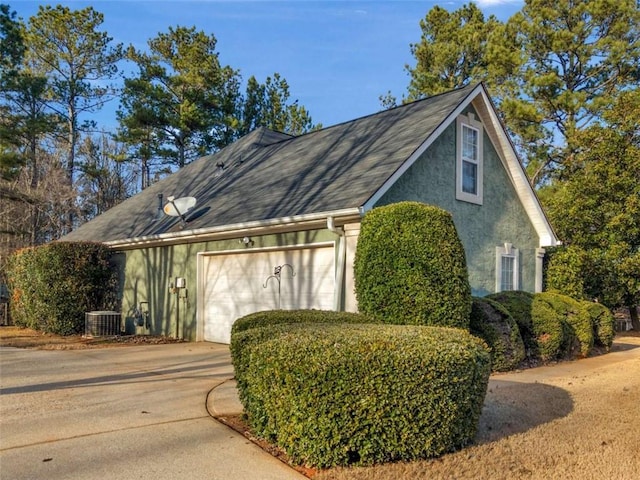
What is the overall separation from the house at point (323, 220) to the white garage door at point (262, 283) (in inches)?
1.0

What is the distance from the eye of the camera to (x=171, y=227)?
12.6 meters

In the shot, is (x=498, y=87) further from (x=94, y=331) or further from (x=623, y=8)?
(x=94, y=331)

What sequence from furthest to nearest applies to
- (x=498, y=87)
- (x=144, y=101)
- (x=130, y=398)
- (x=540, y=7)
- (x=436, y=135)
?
(x=144, y=101) < (x=498, y=87) < (x=540, y=7) < (x=436, y=135) < (x=130, y=398)

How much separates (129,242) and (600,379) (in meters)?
11.3

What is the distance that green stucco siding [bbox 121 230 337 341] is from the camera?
39.8ft

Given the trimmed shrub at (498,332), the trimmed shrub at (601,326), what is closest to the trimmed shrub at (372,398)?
the trimmed shrub at (498,332)

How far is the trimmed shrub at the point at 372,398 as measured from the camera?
3830 mm

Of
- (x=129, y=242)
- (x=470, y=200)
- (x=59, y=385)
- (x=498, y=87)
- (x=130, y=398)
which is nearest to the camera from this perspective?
(x=130, y=398)

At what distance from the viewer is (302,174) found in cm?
1138

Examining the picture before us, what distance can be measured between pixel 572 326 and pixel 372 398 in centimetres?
788

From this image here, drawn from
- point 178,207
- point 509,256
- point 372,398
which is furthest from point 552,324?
point 178,207

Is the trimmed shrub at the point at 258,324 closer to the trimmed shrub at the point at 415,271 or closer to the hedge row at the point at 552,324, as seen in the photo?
the trimmed shrub at the point at 415,271

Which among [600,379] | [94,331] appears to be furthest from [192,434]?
[94,331]

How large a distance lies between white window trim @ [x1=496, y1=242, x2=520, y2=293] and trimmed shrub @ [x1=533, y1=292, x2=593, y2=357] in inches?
55.0
